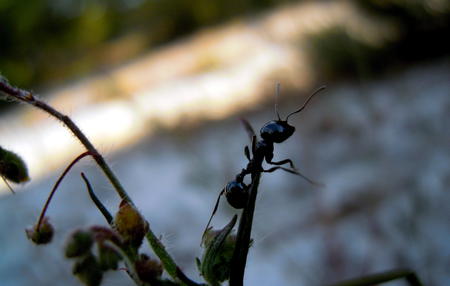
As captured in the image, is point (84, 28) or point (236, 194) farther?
point (84, 28)

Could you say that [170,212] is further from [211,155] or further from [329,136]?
[329,136]

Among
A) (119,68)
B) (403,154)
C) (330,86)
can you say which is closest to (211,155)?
(330,86)

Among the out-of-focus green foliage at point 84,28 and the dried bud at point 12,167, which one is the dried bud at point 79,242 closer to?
the dried bud at point 12,167

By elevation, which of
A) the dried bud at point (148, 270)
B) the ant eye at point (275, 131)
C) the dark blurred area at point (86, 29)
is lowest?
the dried bud at point (148, 270)

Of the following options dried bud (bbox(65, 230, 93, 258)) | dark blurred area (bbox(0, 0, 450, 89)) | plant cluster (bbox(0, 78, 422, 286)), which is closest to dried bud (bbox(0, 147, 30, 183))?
plant cluster (bbox(0, 78, 422, 286))

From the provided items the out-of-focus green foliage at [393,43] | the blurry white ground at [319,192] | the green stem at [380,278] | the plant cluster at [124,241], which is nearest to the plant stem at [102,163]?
the plant cluster at [124,241]

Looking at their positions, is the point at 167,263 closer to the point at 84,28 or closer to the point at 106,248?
the point at 106,248

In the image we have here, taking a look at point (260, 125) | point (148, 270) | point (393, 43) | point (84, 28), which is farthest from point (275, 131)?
point (84, 28)
